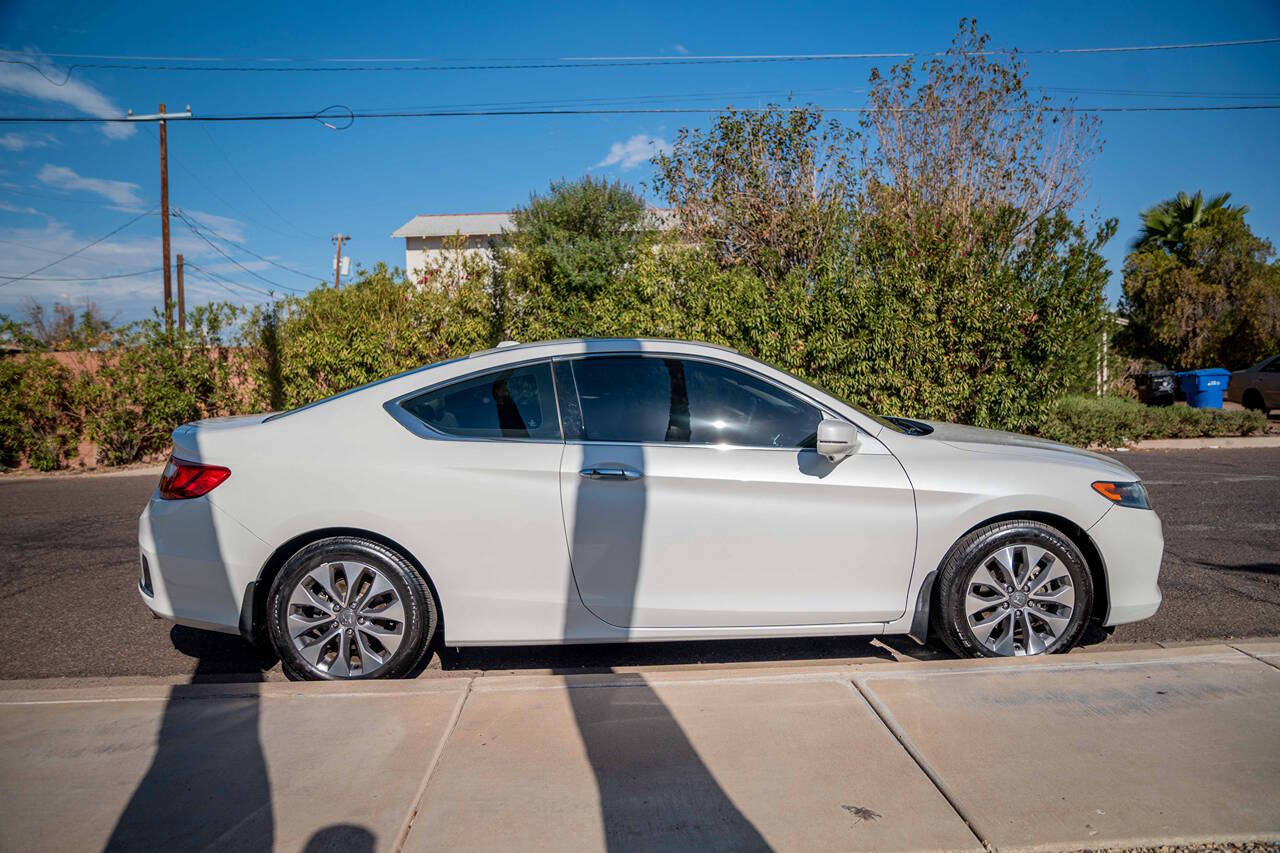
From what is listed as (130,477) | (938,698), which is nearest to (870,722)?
(938,698)

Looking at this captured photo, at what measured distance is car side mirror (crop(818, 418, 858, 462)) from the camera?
148 inches

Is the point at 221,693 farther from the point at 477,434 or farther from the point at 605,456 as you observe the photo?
the point at 605,456

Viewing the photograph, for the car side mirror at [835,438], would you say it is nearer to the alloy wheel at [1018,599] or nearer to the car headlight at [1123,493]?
the alloy wheel at [1018,599]

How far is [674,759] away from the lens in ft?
10.1

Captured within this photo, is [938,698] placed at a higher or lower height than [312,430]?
lower

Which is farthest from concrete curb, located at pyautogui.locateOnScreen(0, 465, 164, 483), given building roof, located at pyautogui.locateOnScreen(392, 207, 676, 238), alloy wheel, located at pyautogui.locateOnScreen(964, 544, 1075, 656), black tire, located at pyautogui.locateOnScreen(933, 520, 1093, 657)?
building roof, located at pyautogui.locateOnScreen(392, 207, 676, 238)

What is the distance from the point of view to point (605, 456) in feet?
12.7

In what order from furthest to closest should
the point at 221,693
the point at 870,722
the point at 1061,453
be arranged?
the point at 1061,453, the point at 221,693, the point at 870,722

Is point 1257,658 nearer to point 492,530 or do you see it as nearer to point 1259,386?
point 492,530

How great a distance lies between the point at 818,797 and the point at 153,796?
2.28 meters

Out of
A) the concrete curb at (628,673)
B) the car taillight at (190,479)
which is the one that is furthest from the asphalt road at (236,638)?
the car taillight at (190,479)

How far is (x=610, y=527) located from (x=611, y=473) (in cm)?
25

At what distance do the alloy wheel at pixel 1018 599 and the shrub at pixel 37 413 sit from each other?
13830mm

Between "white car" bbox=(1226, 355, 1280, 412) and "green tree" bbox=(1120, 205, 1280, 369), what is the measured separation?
8829 millimetres
